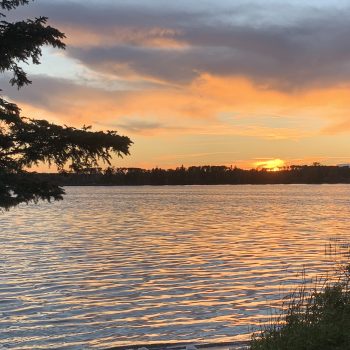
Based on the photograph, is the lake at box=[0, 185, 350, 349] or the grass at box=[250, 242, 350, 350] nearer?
the grass at box=[250, 242, 350, 350]

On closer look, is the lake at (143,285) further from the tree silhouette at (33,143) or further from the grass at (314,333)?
the tree silhouette at (33,143)

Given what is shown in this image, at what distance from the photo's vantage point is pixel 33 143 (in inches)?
369

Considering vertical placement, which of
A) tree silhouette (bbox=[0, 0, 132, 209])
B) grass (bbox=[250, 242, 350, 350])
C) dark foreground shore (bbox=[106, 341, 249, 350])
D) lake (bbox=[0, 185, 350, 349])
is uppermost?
tree silhouette (bbox=[0, 0, 132, 209])

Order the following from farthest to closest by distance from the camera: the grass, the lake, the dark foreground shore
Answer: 1. the lake
2. the dark foreground shore
3. the grass

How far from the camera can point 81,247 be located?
3284cm

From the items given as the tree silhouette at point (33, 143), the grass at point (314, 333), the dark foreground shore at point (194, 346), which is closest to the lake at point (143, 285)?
the dark foreground shore at point (194, 346)

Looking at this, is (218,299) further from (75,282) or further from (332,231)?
(332,231)

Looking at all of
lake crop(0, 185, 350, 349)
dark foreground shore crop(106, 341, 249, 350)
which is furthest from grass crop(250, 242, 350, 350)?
lake crop(0, 185, 350, 349)

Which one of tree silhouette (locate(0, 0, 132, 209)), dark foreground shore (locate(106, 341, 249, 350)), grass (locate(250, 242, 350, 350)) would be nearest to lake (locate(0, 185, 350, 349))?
dark foreground shore (locate(106, 341, 249, 350))

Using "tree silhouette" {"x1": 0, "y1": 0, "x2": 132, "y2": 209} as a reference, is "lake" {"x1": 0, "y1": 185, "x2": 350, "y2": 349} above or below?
below

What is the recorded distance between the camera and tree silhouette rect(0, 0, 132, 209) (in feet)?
30.3

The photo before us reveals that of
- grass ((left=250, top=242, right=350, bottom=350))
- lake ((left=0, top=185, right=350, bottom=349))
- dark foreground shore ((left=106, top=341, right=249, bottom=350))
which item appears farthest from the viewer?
lake ((left=0, top=185, right=350, bottom=349))

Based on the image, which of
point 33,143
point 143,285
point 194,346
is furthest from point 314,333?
point 143,285

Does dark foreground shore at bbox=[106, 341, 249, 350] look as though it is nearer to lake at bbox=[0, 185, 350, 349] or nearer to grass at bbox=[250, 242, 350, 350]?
lake at bbox=[0, 185, 350, 349]
